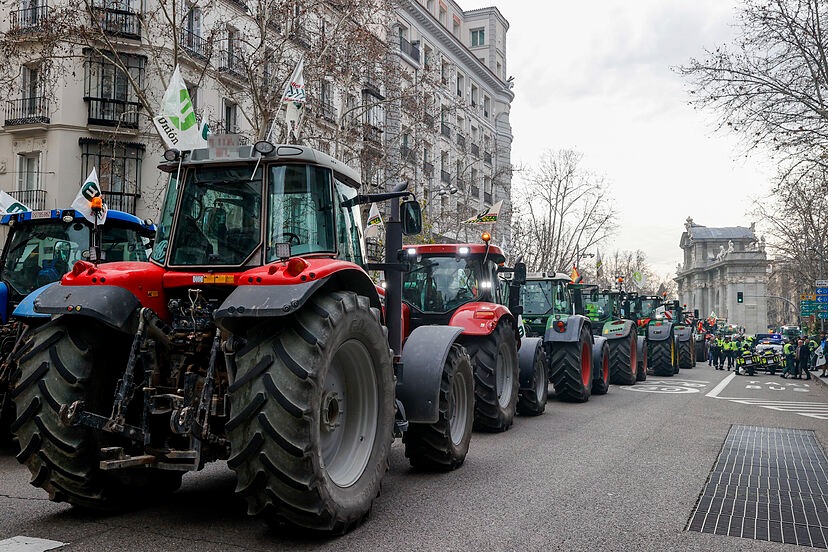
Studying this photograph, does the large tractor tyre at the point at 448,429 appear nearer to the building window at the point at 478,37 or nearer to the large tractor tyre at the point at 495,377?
the large tractor tyre at the point at 495,377

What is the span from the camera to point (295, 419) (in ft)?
14.3

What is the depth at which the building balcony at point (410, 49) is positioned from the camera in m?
39.7

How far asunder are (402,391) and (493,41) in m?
Result: 50.2

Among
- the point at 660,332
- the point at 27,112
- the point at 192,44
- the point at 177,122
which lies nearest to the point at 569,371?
the point at 177,122

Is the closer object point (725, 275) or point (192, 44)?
point (192, 44)

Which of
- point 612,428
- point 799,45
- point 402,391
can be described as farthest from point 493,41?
point 402,391

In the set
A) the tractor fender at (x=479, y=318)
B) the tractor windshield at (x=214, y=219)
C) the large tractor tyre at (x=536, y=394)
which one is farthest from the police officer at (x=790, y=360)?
the tractor windshield at (x=214, y=219)

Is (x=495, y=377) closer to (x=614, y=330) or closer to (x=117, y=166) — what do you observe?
(x=614, y=330)

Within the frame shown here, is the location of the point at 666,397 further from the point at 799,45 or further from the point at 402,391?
the point at 402,391

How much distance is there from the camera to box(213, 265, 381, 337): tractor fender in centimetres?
436

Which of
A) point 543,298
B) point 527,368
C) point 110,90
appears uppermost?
point 110,90

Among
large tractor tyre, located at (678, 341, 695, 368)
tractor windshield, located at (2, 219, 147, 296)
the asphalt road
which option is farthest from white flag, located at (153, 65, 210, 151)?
large tractor tyre, located at (678, 341, 695, 368)

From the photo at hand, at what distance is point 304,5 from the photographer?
1842 centimetres

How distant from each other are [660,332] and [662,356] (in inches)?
30.4
